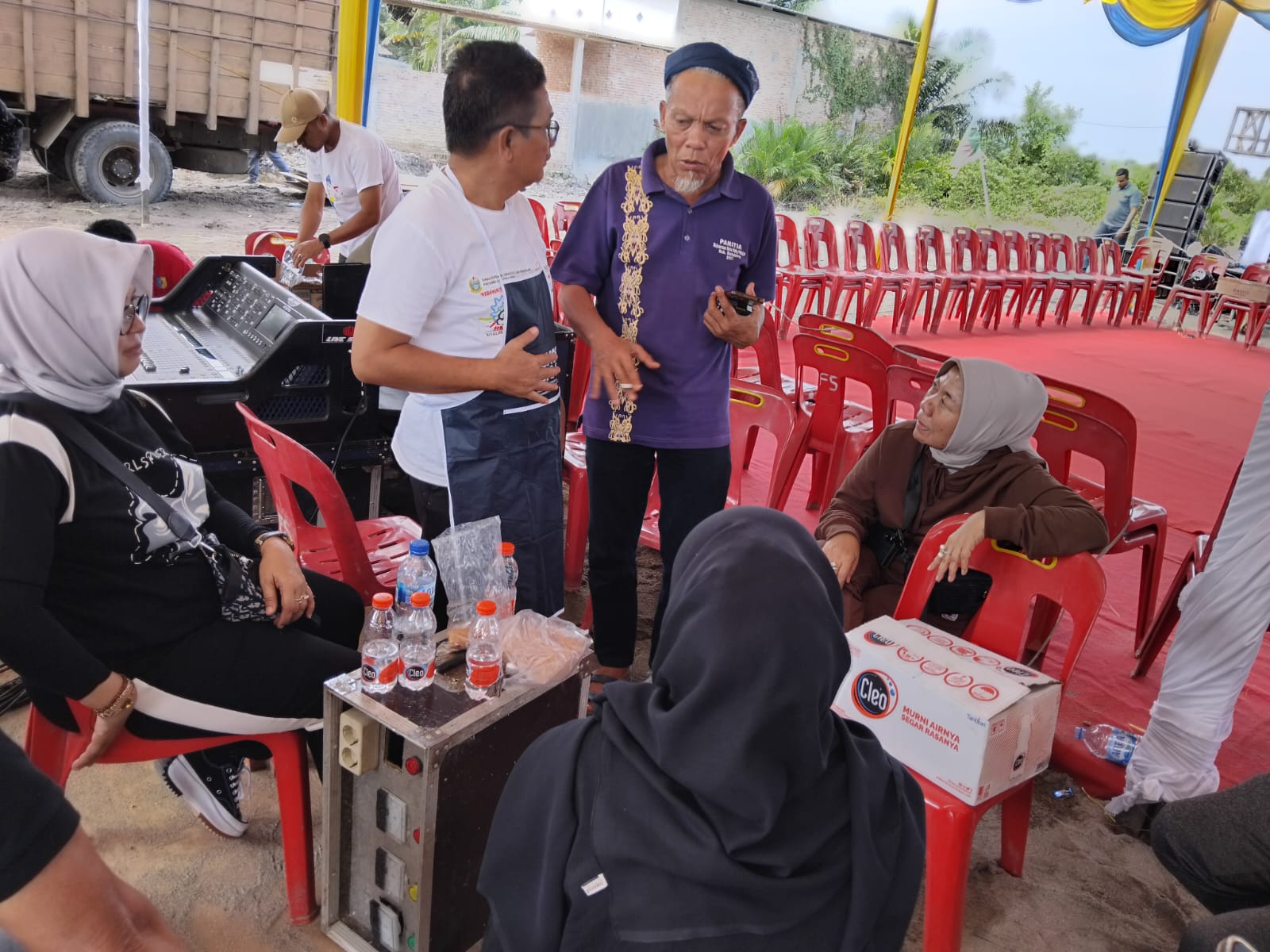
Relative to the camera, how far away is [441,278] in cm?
186

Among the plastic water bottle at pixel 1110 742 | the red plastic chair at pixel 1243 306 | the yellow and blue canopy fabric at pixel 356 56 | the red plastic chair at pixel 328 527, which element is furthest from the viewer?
the red plastic chair at pixel 1243 306

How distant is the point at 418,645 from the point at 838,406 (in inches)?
104

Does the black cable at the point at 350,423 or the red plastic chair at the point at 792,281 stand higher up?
the red plastic chair at the point at 792,281

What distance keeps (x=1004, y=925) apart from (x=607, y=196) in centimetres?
199

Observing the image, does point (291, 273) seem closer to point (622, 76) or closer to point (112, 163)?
point (112, 163)

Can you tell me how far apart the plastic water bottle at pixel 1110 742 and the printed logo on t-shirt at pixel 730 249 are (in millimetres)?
1702

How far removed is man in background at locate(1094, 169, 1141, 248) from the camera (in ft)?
43.9

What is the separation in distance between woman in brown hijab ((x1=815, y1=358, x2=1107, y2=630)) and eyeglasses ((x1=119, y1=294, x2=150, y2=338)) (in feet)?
5.46

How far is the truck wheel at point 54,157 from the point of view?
30.2ft

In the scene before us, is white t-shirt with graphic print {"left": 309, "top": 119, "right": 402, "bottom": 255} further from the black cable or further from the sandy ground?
the sandy ground

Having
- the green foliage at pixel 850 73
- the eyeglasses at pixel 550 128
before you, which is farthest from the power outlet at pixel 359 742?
the green foliage at pixel 850 73

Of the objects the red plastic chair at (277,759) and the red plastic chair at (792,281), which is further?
the red plastic chair at (792,281)

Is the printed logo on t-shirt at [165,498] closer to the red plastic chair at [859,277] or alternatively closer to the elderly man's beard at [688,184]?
the elderly man's beard at [688,184]

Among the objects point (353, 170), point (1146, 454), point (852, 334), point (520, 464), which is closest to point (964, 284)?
point (1146, 454)
